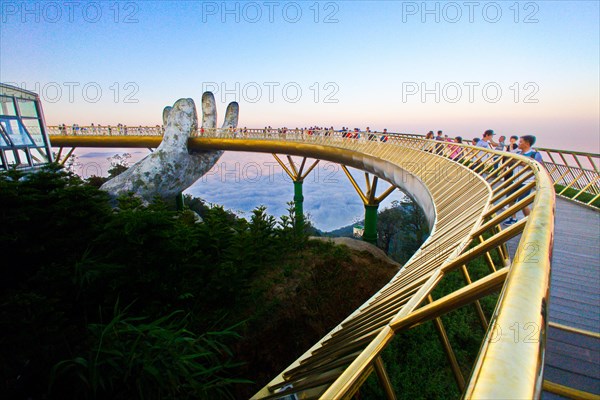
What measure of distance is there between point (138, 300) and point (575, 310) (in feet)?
18.4

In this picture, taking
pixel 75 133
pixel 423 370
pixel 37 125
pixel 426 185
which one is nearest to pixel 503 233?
pixel 423 370

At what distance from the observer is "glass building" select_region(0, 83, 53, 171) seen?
1144cm

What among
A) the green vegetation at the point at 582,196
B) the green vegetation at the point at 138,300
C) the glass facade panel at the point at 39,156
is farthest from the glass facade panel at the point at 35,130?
the green vegetation at the point at 582,196

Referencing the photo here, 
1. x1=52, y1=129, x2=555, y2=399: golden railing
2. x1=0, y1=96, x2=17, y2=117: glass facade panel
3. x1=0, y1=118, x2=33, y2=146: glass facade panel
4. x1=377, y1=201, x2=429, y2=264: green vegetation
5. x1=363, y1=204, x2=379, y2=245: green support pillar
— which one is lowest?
x1=377, y1=201, x2=429, y2=264: green vegetation

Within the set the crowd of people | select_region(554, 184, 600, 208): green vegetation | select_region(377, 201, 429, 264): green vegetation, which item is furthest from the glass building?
select_region(377, 201, 429, 264): green vegetation

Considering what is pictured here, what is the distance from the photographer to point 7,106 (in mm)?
12141

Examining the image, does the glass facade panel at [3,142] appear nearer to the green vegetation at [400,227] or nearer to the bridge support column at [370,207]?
the bridge support column at [370,207]

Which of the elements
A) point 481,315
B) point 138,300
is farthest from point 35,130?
point 481,315

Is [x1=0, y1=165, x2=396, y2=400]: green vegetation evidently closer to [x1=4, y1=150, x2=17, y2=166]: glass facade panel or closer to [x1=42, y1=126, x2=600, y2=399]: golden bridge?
[x1=42, y1=126, x2=600, y2=399]: golden bridge

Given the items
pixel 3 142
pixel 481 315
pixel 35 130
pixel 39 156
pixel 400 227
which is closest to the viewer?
pixel 481 315

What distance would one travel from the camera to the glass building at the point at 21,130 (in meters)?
11.4

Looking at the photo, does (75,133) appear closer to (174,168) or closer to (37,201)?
(174,168)

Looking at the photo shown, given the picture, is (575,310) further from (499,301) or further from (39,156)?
(39,156)

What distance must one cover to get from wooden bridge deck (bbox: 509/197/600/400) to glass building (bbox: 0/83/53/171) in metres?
14.4
